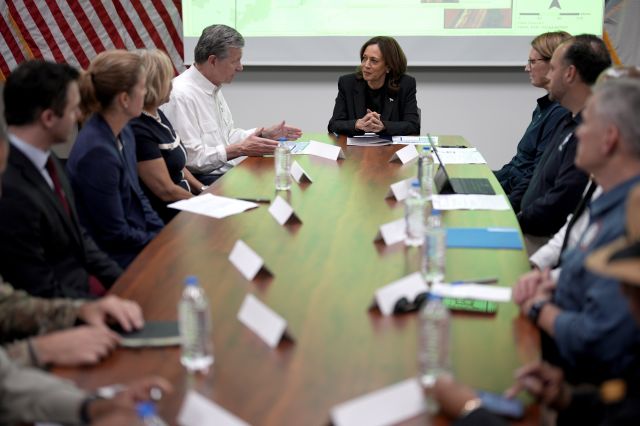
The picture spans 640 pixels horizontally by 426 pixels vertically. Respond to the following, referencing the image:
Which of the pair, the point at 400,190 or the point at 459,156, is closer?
the point at 400,190

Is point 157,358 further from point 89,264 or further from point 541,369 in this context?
point 89,264

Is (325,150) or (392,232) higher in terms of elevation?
(392,232)

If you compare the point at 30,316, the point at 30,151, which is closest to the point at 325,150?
the point at 30,151

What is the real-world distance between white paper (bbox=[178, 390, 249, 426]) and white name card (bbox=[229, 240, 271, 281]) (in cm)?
85

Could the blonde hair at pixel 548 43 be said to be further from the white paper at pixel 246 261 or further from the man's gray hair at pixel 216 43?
the white paper at pixel 246 261

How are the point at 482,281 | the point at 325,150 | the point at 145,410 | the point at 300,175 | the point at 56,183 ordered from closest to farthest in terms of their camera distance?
1. the point at 145,410
2. the point at 482,281
3. the point at 56,183
4. the point at 300,175
5. the point at 325,150

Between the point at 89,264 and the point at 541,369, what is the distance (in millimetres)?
1728

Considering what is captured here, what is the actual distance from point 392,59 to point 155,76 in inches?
78.5

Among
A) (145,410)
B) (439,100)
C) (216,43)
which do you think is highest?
(216,43)

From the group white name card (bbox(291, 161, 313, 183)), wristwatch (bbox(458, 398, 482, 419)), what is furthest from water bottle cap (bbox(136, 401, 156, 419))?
white name card (bbox(291, 161, 313, 183))

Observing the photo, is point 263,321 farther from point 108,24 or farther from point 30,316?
point 108,24

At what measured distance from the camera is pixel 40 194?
7.70 ft

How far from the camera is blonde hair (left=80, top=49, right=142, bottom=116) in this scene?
10.1ft

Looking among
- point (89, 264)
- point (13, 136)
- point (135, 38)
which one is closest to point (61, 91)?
point (13, 136)
